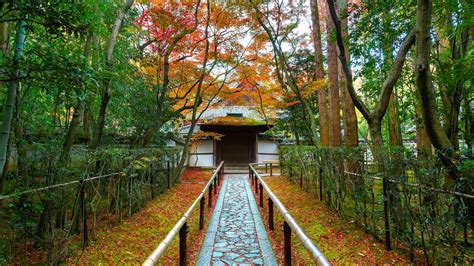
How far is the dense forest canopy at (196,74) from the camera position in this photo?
300cm

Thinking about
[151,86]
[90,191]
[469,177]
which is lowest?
[90,191]

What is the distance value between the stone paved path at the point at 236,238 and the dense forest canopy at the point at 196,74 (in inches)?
84.8

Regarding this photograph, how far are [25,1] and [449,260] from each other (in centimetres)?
475

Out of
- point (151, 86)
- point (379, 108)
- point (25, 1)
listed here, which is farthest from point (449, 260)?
point (151, 86)

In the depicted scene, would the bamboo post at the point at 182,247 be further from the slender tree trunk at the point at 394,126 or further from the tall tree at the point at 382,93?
the slender tree trunk at the point at 394,126

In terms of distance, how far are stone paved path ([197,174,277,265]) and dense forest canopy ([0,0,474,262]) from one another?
216 cm

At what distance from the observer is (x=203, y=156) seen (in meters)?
20.4

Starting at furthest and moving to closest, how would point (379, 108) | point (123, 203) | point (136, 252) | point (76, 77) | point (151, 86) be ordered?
1. point (151, 86)
2. point (123, 203)
3. point (379, 108)
4. point (136, 252)
5. point (76, 77)

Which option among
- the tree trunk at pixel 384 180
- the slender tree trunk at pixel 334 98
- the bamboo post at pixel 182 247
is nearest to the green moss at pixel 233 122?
the slender tree trunk at pixel 334 98

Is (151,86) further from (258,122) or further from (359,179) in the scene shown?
(258,122)

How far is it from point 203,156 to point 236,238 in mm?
15555

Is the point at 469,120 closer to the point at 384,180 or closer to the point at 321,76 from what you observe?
the point at 321,76

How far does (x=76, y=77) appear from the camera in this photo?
2635 millimetres

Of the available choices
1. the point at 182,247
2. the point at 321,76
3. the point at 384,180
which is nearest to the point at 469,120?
the point at 321,76
